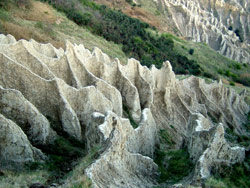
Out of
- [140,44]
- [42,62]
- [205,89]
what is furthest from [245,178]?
[140,44]

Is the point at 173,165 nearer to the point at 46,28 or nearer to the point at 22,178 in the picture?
the point at 22,178

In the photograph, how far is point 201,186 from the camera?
891cm

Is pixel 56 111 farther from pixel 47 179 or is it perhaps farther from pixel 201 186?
pixel 201 186

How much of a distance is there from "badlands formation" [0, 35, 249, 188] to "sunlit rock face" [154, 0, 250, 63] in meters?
70.1

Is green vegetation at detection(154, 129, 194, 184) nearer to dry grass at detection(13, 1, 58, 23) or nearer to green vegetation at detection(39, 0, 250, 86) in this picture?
dry grass at detection(13, 1, 58, 23)

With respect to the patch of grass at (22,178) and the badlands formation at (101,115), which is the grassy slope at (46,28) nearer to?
the badlands formation at (101,115)

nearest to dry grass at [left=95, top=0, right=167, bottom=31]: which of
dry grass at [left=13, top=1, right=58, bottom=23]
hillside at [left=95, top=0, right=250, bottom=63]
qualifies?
hillside at [left=95, top=0, right=250, bottom=63]

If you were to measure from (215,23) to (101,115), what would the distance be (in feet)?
333

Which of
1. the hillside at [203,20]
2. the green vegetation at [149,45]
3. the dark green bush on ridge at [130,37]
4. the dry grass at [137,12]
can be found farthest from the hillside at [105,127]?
the hillside at [203,20]

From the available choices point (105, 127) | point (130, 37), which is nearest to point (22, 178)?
point (105, 127)

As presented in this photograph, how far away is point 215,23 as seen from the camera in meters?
106

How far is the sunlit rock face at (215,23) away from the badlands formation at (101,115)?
70.1 metres

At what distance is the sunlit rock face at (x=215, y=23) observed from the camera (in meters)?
93.5

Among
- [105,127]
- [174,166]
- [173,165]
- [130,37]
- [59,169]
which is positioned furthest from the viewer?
[130,37]
